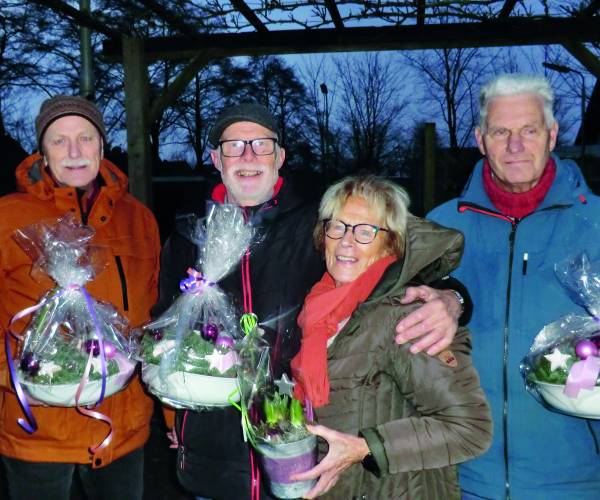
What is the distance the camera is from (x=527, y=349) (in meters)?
2.28

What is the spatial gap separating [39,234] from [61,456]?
3.12 ft

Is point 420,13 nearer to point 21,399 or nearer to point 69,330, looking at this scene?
point 69,330

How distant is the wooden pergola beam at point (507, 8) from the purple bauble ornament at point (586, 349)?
422cm

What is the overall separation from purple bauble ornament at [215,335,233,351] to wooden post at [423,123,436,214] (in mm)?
5274

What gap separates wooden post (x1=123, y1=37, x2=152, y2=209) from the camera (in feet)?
18.4

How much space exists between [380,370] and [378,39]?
428cm

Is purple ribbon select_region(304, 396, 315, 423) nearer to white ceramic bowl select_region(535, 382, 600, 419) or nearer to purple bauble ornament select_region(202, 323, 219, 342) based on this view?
purple bauble ornament select_region(202, 323, 219, 342)

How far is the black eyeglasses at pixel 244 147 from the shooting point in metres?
2.67

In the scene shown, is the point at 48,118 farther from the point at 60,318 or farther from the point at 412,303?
the point at 412,303

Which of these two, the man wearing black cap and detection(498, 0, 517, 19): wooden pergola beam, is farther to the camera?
detection(498, 0, 517, 19): wooden pergola beam

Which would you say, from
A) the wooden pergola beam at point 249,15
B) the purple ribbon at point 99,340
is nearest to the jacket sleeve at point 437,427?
the purple ribbon at point 99,340

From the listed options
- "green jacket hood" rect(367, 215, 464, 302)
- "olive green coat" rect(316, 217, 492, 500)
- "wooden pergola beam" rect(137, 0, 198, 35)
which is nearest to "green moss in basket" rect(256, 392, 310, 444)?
"olive green coat" rect(316, 217, 492, 500)

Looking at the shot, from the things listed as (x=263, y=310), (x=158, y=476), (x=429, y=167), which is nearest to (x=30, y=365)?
(x=263, y=310)

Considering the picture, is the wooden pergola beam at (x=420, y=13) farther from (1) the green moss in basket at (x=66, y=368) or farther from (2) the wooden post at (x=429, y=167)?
(1) the green moss in basket at (x=66, y=368)
